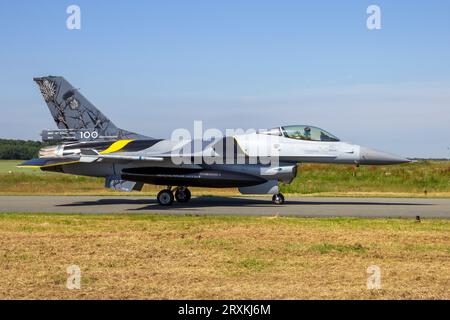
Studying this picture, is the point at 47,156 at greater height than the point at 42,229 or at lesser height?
greater

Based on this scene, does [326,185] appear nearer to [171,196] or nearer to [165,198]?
[171,196]

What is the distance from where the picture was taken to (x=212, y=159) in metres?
19.3

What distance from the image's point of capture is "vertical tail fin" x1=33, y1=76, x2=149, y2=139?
69.4 ft

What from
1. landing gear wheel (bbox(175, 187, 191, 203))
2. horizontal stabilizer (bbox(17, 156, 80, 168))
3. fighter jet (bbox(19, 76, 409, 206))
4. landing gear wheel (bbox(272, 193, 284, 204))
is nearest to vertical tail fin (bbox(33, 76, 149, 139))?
fighter jet (bbox(19, 76, 409, 206))

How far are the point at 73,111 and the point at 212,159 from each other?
19.0 feet

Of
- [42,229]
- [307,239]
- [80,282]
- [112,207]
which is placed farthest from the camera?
[112,207]

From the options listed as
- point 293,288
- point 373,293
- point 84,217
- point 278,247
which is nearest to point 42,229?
point 84,217

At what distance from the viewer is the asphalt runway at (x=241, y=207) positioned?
16375 millimetres

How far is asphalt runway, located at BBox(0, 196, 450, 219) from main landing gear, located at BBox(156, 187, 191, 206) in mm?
268

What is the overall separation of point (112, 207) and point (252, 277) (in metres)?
11.8

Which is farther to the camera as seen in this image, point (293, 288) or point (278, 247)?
point (278, 247)

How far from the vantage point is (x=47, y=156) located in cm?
2047
